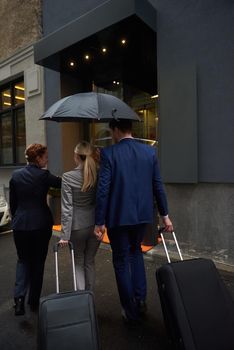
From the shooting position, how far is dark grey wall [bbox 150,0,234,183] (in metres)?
4.81

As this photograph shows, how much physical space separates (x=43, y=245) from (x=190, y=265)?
5.53 feet

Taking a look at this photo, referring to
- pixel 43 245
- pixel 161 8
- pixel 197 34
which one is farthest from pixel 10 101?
pixel 43 245

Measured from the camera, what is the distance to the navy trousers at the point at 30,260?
331cm

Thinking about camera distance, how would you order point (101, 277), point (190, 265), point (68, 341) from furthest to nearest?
point (101, 277), point (190, 265), point (68, 341)

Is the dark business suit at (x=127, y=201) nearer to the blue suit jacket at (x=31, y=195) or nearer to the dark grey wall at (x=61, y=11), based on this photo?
the blue suit jacket at (x=31, y=195)

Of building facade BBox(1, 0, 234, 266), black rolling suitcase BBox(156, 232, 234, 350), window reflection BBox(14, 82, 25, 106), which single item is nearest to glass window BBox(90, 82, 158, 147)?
building facade BBox(1, 0, 234, 266)

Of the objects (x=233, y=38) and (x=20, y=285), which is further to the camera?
(x=233, y=38)

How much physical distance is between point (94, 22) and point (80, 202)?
12.9 ft

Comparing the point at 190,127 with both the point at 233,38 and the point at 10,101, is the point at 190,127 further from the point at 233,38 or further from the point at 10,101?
the point at 10,101

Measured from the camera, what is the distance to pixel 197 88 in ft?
16.7

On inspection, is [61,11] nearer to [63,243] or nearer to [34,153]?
[34,153]

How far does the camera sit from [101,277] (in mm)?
4527

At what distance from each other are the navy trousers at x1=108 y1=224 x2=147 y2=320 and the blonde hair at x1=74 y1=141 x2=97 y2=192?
500 mm

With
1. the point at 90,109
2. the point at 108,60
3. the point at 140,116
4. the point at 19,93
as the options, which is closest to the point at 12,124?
the point at 19,93
